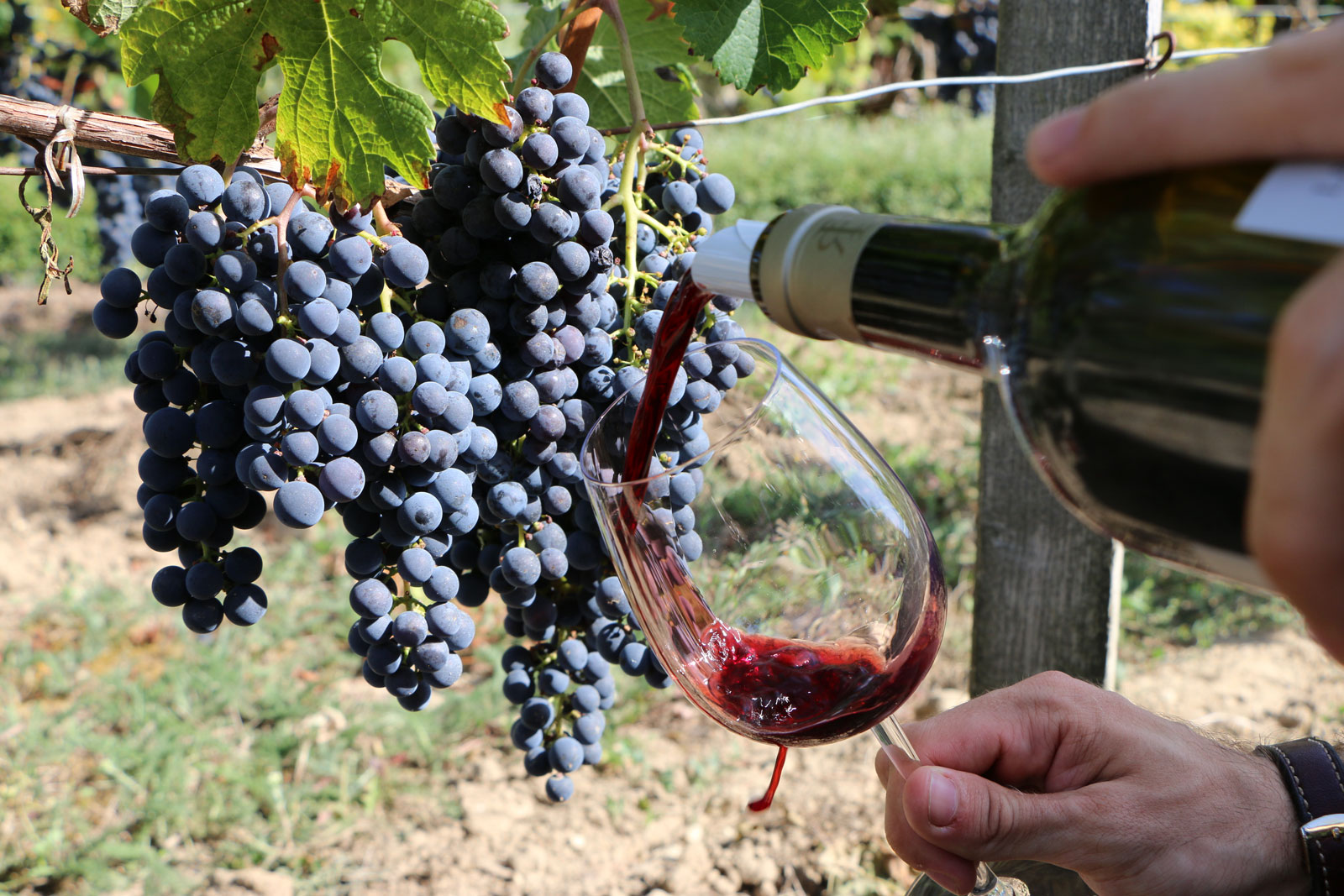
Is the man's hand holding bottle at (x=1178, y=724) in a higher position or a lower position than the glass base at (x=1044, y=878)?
higher

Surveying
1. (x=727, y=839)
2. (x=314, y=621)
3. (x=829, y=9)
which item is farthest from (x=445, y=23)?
(x=314, y=621)

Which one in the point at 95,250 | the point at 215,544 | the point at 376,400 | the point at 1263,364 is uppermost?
the point at 1263,364

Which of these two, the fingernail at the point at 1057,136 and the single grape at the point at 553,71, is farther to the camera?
the single grape at the point at 553,71

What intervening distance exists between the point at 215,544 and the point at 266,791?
4.87 feet

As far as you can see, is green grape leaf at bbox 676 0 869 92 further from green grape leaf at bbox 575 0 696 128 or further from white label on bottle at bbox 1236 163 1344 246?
white label on bottle at bbox 1236 163 1344 246

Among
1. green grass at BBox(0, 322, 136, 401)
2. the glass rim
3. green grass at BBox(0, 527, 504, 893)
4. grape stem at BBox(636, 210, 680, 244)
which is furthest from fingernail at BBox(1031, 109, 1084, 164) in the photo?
green grass at BBox(0, 322, 136, 401)

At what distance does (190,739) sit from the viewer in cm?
234

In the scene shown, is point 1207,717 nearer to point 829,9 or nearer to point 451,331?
point 829,9

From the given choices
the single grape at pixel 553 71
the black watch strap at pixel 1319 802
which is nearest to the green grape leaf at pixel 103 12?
the single grape at pixel 553 71

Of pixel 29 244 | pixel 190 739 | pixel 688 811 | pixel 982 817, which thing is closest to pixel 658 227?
pixel 982 817

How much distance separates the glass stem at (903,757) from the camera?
3.32ft

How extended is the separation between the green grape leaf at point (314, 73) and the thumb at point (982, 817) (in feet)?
2.34

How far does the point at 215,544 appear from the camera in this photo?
878mm

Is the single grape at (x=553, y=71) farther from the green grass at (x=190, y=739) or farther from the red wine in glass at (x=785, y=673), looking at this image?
the green grass at (x=190, y=739)
